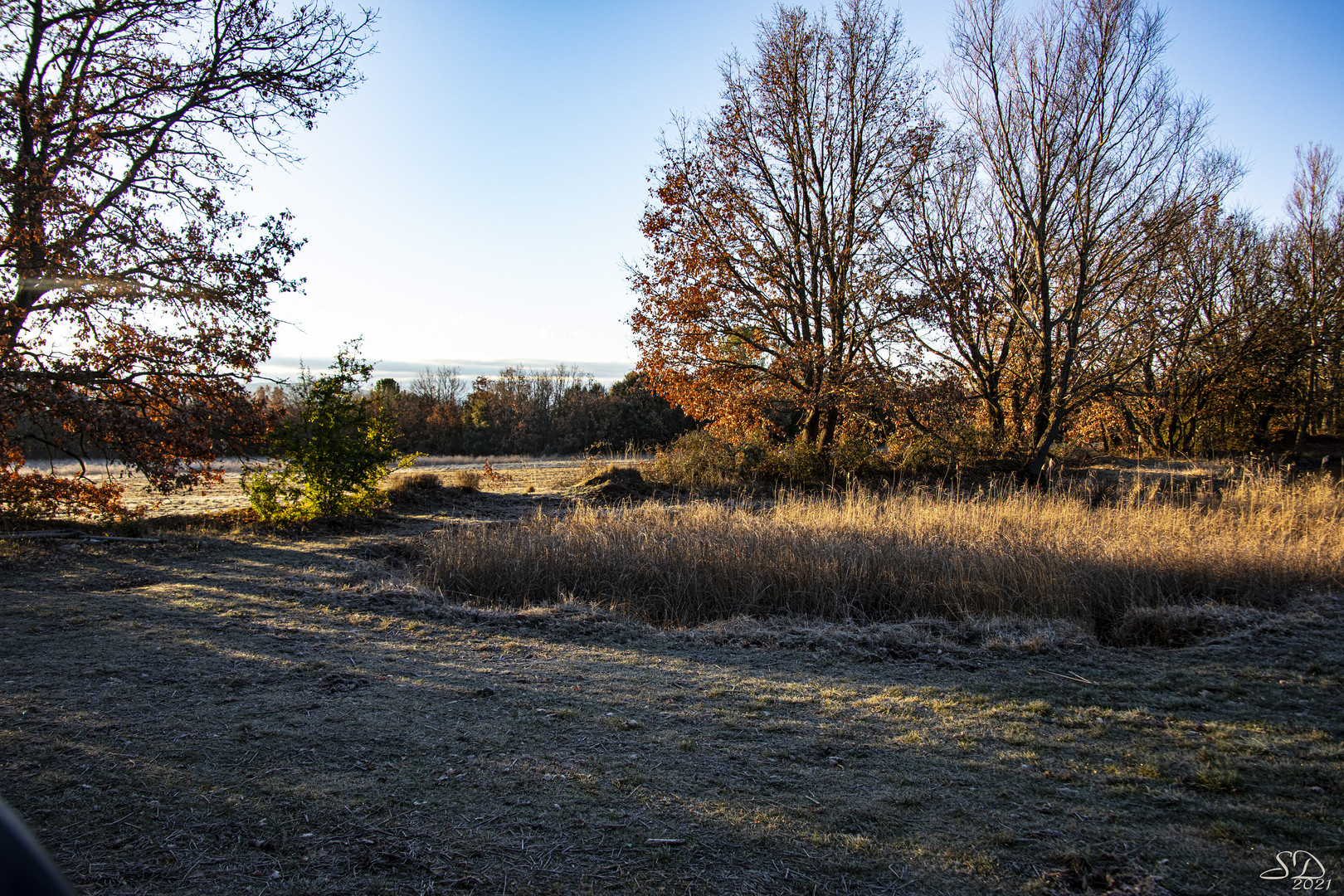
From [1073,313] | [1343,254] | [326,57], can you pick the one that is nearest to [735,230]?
[1073,313]

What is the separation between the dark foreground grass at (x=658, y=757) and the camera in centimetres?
249

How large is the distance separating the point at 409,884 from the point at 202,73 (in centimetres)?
1071

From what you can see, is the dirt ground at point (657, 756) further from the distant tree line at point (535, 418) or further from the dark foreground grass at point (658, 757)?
the distant tree line at point (535, 418)

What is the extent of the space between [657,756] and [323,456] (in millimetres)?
8476

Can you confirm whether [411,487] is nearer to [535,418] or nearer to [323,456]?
[323,456]

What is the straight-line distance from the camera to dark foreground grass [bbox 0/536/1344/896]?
2.49m

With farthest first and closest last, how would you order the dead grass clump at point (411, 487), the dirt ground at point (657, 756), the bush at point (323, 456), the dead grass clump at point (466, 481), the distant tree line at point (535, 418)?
the distant tree line at point (535, 418)
the dead grass clump at point (466, 481)
the dead grass clump at point (411, 487)
the bush at point (323, 456)
the dirt ground at point (657, 756)

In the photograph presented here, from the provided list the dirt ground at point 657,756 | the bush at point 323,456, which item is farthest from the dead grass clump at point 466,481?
the dirt ground at point 657,756

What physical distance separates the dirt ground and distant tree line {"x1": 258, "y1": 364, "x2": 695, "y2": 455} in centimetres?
2672

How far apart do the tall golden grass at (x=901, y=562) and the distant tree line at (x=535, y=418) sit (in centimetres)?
2336

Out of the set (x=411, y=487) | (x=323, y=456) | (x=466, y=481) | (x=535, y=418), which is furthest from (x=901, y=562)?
(x=535, y=418)

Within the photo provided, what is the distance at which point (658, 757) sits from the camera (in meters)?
3.34

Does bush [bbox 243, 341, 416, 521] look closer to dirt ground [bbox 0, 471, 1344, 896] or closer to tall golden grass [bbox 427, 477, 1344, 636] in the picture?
tall golden grass [bbox 427, 477, 1344, 636]

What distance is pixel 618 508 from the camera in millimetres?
11891
